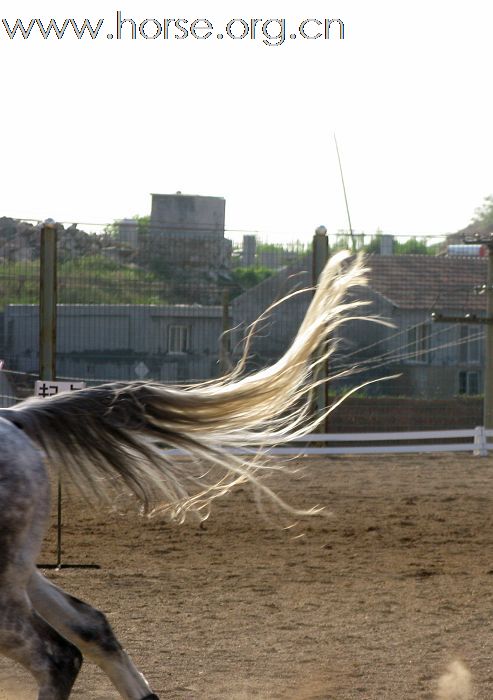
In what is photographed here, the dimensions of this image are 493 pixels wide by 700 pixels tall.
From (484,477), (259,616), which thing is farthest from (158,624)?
(484,477)

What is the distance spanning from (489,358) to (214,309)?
3632 millimetres

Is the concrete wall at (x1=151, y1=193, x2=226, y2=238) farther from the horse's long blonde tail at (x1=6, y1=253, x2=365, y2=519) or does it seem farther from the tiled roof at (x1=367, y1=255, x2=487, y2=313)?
the horse's long blonde tail at (x1=6, y1=253, x2=365, y2=519)

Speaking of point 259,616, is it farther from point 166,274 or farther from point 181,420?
point 166,274

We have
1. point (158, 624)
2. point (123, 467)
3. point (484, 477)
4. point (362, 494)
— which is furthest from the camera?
point (484, 477)

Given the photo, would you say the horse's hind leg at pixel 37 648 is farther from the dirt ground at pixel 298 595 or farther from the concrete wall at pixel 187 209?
the concrete wall at pixel 187 209

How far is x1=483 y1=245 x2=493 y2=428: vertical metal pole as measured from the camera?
14016 mm

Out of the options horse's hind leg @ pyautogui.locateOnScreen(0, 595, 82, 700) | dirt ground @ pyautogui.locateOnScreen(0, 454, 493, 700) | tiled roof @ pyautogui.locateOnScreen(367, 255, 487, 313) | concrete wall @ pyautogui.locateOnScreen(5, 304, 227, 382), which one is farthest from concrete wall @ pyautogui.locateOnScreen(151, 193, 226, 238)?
horse's hind leg @ pyautogui.locateOnScreen(0, 595, 82, 700)

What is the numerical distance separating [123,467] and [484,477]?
8037 millimetres

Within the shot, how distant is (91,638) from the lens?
3.79m

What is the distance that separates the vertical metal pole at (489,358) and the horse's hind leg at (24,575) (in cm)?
1091

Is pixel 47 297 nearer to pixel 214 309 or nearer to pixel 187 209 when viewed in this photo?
pixel 214 309

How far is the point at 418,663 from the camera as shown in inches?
190

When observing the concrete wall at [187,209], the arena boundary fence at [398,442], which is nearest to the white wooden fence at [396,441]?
the arena boundary fence at [398,442]

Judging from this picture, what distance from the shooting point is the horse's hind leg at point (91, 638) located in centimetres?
379
